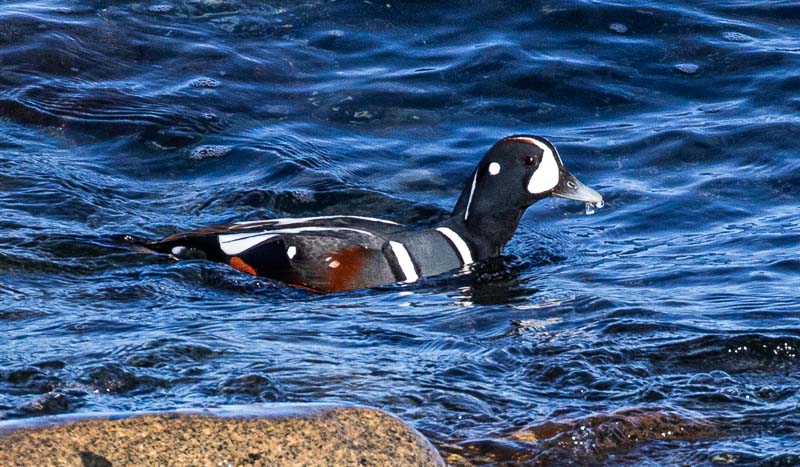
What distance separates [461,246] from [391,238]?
520 mm

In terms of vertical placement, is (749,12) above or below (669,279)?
above

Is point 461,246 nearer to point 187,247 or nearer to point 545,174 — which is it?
point 545,174

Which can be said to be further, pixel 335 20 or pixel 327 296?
pixel 335 20

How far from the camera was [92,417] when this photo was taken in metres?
4.14

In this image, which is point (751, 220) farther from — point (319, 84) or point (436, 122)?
point (319, 84)

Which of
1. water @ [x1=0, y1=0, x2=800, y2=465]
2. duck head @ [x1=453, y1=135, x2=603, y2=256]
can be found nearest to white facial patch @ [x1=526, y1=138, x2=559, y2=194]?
duck head @ [x1=453, y1=135, x2=603, y2=256]

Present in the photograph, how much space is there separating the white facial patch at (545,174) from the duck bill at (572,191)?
52 millimetres

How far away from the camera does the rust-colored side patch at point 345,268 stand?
7.54 m

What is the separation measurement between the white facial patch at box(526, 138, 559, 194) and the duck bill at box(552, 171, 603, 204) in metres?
0.05

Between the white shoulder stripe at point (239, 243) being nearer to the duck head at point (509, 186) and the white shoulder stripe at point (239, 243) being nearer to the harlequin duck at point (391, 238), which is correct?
the harlequin duck at point (391, 238)

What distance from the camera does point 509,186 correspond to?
8180 millimetres

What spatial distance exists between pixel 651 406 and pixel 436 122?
5.61 meters

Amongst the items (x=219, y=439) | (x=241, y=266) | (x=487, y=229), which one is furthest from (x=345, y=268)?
(x=219, y=439)

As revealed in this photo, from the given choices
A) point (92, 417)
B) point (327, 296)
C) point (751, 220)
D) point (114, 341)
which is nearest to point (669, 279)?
point (751, 220)
